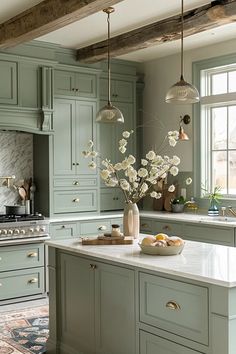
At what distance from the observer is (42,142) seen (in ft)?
20.1

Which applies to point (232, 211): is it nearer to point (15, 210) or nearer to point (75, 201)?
point (75, 201)

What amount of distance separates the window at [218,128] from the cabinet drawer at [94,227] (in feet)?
4.35

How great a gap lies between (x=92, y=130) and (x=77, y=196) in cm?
86

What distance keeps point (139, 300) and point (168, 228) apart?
2.79 meters

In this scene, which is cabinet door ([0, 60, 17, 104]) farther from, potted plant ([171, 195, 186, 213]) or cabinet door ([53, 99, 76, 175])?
potted plant ([171, 195, 186, 213])

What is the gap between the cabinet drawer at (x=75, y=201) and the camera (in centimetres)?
610

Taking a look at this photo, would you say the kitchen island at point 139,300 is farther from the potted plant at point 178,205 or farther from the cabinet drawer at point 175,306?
the potted plant at point 178,205

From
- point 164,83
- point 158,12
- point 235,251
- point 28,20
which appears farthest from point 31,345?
point 164,83

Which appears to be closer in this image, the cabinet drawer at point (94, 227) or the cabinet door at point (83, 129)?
the cabinet drawer at point (94, 227)

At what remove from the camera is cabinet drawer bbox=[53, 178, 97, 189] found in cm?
610

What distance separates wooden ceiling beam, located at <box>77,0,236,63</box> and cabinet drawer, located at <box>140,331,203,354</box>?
2.79m

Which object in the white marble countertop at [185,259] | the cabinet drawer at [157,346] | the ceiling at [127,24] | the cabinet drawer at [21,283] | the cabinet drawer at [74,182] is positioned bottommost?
the cabinet drawer at [21,283]

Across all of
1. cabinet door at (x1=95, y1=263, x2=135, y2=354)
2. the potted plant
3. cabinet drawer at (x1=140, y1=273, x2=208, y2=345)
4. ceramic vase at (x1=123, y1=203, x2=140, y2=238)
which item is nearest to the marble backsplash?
the potted plant

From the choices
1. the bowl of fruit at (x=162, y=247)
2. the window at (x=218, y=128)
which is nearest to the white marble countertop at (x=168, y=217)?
the window at (x=218, y=128)
